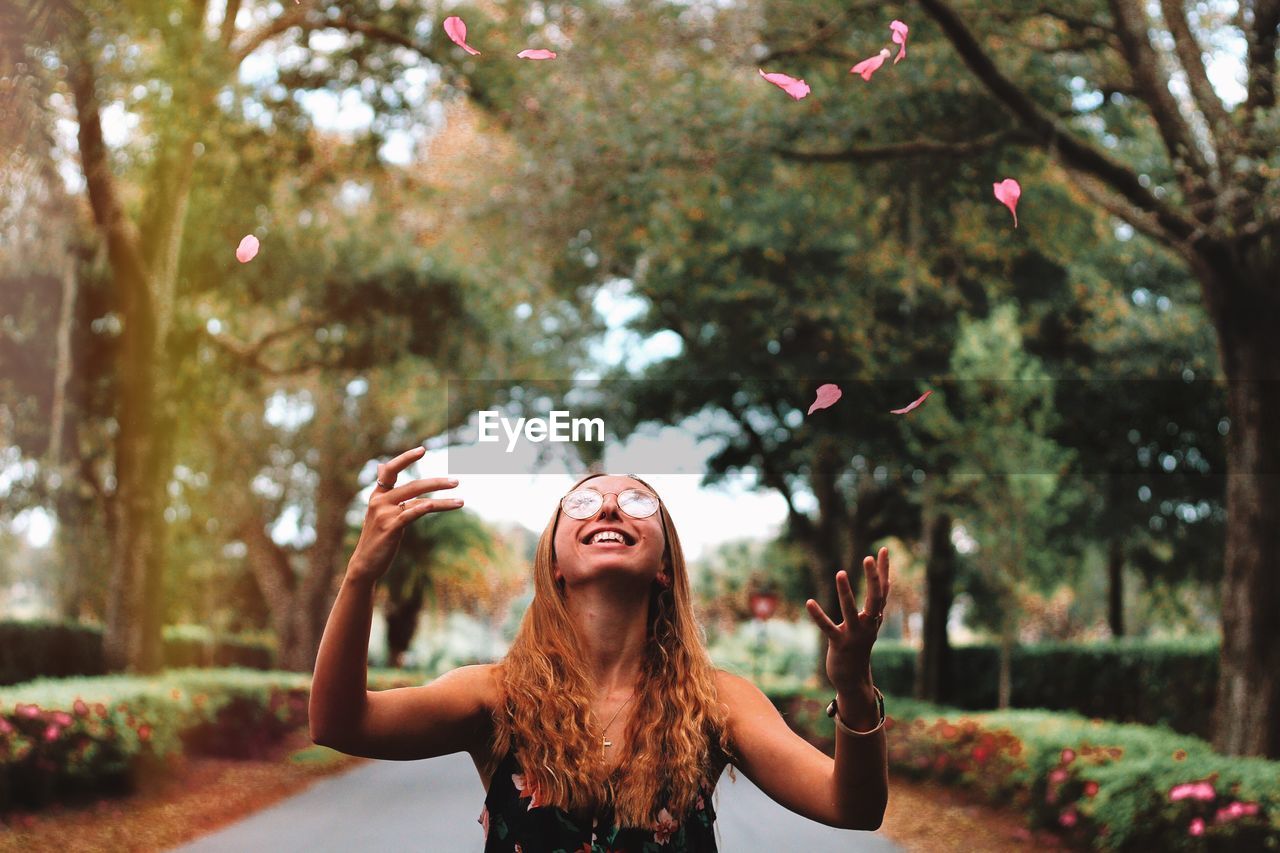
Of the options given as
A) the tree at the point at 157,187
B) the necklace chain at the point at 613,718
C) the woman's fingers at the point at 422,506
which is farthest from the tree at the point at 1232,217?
the woman's fingers at the point at 422,506

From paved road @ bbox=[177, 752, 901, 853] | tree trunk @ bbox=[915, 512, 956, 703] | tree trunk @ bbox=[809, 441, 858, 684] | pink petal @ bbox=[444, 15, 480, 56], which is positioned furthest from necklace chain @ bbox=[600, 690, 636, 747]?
tree trunk @ bbox=[809, 441, 858, 684]

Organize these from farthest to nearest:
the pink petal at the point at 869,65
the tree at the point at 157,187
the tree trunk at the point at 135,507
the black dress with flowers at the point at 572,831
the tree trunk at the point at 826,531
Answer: the tree trunk at the point at 826,531
the tree trunk at the point at 135,507
the tree at the point at 157,187
the pink petal at the point at 869,65
the black dress with flowers at the point at 572,831

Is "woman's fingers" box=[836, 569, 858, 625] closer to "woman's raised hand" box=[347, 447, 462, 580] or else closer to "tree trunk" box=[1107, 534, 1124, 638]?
"woman's raised hand" box=[347, 447, 462, 580]

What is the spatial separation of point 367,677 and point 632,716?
0.51 metres

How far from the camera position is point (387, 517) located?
6.34 feet

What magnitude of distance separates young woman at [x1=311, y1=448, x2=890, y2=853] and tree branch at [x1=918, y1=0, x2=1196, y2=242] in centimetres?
828

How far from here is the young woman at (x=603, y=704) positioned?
6.42 feet

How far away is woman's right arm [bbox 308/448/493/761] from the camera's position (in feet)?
6.32

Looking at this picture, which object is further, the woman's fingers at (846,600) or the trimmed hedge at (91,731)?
the trimmed hedge at (91,731)

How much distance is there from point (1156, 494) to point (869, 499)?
474cm

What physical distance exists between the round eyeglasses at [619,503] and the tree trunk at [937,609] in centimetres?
1814

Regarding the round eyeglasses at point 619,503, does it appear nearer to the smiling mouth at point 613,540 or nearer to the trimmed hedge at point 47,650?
the smiling mouth at point 613,540

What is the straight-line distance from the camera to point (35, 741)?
1008 centimetres

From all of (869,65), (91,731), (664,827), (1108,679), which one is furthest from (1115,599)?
(664,827)
